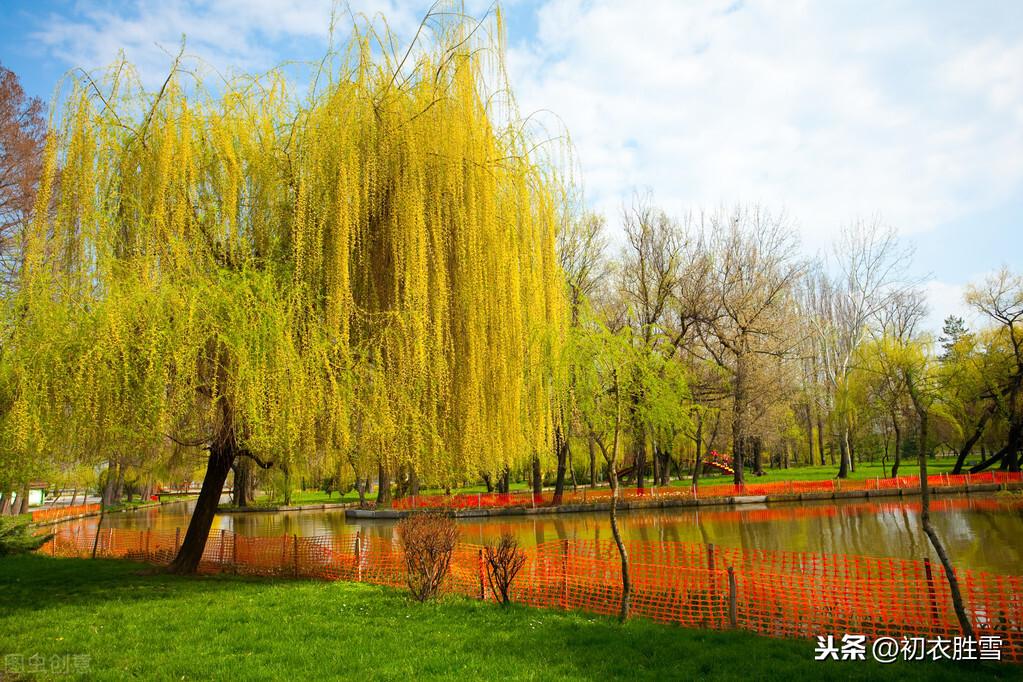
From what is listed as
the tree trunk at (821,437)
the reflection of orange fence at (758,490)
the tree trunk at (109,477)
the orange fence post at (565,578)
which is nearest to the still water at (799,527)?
the reflection of orange fence at (758,490)

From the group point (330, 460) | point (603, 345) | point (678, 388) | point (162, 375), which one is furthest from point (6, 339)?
point (678, 388)

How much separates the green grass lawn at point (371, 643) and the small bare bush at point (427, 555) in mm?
244

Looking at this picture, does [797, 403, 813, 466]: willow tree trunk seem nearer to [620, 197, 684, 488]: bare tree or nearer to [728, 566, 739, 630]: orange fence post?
[620, 197, 684, 488]: bare tree

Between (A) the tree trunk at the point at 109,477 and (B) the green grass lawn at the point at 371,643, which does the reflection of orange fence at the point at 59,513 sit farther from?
(B) the green grass lawn at the point at 371,643

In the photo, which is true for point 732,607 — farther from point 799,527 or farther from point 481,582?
point 799,527

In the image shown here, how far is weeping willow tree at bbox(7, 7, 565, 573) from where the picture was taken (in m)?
6.62

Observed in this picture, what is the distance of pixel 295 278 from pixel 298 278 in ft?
1.28

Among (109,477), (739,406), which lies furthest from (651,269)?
(109,477)

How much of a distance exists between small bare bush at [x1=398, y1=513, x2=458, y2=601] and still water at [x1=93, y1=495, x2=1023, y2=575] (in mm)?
6692

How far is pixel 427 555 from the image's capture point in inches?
307

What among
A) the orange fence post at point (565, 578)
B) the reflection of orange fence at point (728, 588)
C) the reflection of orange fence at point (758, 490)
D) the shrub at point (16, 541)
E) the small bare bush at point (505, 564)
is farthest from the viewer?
the reflection of orange fence at point (758, 490)

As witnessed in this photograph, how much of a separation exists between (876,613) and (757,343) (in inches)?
936

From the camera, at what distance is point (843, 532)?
1692 centimetres

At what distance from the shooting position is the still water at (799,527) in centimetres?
1379
